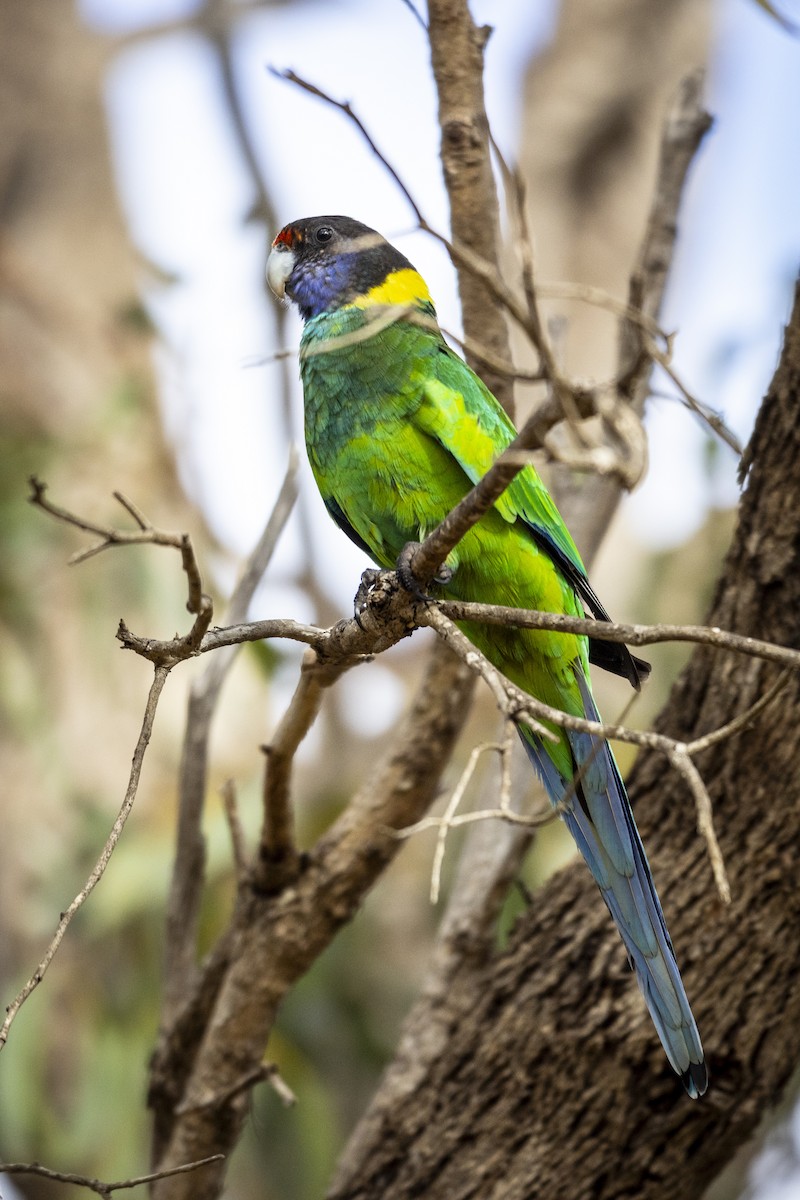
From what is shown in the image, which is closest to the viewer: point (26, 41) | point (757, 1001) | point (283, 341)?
point (757, 1001)

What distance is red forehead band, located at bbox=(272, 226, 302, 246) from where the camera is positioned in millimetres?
3373

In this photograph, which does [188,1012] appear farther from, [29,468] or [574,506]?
[29,468]

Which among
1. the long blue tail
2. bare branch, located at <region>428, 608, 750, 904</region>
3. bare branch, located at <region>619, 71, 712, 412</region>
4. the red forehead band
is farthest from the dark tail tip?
the red forehead band

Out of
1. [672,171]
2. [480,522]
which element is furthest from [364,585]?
[672,171]

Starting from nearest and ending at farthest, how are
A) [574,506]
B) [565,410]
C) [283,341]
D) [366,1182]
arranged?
[565,410], [366,1182], [574,506], [283,341]

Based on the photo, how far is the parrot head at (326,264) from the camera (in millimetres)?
3158

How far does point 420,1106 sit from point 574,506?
1.68 metres

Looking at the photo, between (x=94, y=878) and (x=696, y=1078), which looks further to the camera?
(x=696, y=1078)

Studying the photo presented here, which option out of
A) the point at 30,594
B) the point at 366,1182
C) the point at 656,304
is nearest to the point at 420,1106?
the point at 366,1182

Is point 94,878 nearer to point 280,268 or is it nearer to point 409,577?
point 409,577

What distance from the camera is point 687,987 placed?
8.24 feet

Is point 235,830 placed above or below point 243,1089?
above

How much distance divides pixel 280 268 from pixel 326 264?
21cm

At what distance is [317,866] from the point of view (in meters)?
2.90
